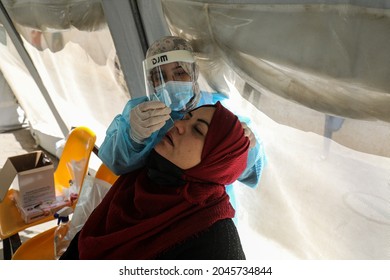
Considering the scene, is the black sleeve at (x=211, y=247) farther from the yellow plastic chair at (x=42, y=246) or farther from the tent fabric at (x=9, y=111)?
the tent fabric at (x=9, y=111)

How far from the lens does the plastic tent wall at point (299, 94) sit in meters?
0.76

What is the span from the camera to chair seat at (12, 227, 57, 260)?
1.79 metres

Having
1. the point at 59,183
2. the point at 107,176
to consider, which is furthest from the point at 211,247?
the point at 59,183

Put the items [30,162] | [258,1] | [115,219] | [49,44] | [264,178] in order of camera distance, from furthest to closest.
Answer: [49,44], [30,162], [264,178], [115,219], [258,1]

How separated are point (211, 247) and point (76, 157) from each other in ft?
5.33

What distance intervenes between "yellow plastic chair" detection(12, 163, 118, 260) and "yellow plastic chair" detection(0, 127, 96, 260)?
21 cm

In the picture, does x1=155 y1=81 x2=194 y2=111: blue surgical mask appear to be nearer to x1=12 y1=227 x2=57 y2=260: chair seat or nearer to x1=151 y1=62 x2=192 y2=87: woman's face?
x1=151 y1=62 x2=192 y2=87: woman's face

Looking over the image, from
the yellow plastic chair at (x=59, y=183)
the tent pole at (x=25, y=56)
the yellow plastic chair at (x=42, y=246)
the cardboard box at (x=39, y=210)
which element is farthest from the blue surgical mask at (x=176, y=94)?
the tent pole at (x=25, y=56)

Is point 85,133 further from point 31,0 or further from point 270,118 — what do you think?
point 270,118

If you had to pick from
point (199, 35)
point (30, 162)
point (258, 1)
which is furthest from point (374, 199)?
point (30, 162)

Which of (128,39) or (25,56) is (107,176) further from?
(25,56)

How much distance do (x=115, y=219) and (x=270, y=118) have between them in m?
0.65

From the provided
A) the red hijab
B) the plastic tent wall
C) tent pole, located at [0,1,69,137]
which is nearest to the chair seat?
the red hijab

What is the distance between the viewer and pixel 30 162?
7.04 ft
